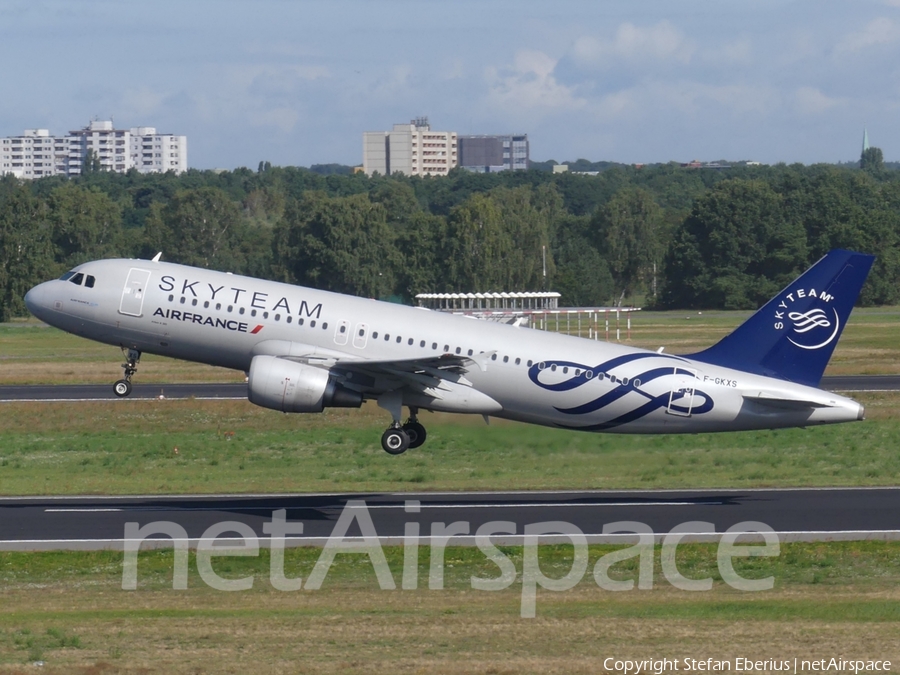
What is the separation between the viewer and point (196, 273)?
37.0 metres

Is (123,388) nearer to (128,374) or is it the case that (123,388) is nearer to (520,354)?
(128,374)

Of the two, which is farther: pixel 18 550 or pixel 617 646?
pixel 18 550

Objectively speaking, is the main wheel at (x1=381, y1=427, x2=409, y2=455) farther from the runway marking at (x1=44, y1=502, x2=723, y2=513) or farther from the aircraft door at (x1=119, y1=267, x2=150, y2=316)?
the aircraft door at (x1=119, y1=267, x2=150, y2=316)

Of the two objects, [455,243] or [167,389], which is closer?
[167,389]

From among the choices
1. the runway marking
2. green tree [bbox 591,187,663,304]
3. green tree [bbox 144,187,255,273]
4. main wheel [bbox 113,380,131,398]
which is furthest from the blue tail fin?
green tree [bbox 591,187,663,304]

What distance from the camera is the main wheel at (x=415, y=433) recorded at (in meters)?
37.3

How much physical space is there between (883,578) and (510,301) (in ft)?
337

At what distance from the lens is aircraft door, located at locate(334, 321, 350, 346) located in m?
36.2

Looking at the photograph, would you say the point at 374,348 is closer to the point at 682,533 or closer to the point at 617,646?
the point at 682,533

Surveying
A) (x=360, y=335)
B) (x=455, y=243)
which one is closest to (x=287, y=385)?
(x=360, y=335)

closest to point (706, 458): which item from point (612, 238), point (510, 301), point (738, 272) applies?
point (510, 301)

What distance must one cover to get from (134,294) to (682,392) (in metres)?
15.9

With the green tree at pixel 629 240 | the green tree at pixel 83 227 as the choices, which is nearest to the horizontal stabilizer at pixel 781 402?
the green tree at pixel 83 227

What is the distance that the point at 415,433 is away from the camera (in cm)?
3741
